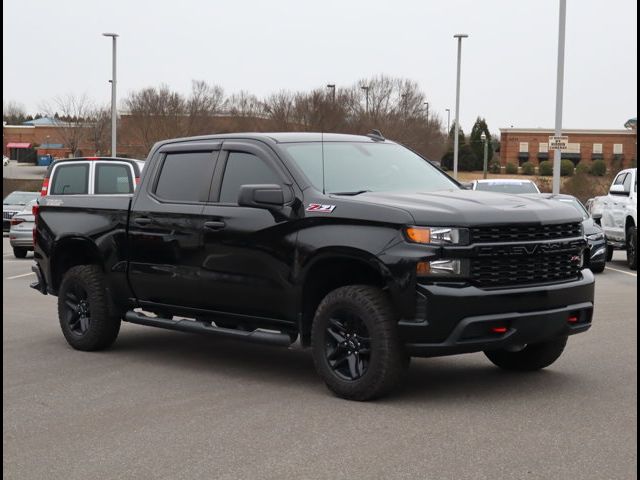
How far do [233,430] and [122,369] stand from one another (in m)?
2.62

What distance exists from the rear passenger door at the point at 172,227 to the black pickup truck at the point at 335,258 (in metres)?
0.01

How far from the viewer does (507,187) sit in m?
23.5

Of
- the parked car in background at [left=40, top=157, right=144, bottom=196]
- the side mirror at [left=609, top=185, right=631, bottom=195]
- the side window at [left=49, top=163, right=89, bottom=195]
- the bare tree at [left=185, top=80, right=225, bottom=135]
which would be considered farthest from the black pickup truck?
the bare tree at [left=185, top=80, right=225, bottom=135]

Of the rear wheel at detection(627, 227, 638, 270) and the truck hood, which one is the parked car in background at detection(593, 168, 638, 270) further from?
the truck hood

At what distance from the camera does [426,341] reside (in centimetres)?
707

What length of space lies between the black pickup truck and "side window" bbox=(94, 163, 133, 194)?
8.28 meters

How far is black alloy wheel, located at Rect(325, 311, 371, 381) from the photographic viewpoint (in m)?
7.39

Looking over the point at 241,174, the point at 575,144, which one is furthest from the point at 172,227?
the point at 575,144

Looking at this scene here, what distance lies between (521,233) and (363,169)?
159 cm

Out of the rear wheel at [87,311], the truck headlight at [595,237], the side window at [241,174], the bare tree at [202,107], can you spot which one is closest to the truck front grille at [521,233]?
the side window at [241,174]

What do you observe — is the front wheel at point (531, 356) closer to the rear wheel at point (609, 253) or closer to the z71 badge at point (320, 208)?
the z71 badge at point (320, 208)

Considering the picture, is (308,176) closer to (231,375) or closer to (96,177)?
(231,375)

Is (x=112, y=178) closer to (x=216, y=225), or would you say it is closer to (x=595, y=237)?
(x=595, y=237)

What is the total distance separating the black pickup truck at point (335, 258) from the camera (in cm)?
710
